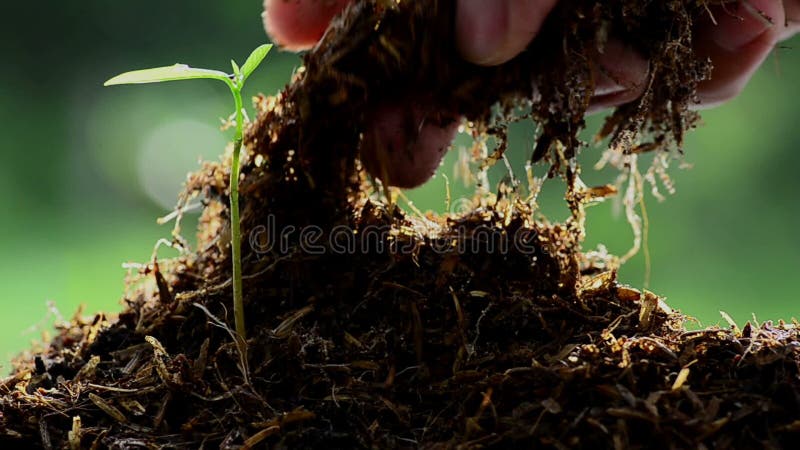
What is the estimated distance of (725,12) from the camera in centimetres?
107

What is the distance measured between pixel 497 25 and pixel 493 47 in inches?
1.1

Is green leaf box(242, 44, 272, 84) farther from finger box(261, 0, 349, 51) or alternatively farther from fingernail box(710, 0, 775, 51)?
fingernail box(710, 0, 775, 51)

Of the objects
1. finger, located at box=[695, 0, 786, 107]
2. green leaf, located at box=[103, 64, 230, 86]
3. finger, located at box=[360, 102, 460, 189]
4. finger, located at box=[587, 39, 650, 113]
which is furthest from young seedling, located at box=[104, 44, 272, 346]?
finger, located at box=[695, 0, 786, 107]

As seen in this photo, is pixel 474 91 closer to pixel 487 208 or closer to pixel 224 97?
pixel 487 208

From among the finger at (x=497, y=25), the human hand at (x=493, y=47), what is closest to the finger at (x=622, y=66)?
the human hand at (x=493, y=47)

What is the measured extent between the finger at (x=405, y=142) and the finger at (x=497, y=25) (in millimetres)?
118

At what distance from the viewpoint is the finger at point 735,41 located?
106 centimetres

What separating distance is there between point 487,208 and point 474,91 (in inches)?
6.3

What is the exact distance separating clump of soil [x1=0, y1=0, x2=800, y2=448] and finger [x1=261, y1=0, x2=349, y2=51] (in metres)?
0.11

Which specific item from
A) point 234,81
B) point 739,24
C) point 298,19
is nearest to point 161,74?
point 234,81

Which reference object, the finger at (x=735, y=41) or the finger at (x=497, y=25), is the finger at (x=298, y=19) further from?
the finger at (x=735, y=41)

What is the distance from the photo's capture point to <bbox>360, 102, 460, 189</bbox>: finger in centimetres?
99

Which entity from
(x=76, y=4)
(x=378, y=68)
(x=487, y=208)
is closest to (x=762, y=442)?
(x=487, y=208)

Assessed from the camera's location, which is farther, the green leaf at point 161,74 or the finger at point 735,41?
the finger at point 735,41
